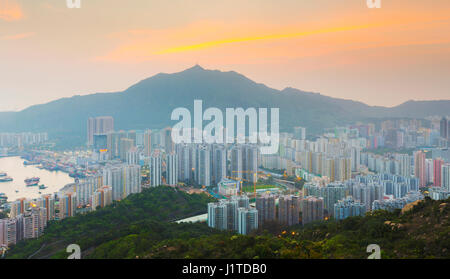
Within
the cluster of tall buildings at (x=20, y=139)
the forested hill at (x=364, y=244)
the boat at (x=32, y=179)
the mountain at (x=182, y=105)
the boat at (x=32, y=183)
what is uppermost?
the mountain at (x=182, y=105)

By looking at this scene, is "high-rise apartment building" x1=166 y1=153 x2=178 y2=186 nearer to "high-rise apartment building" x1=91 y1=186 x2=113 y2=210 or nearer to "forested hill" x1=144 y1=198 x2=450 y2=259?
"high-rise apartment building" x1=91 y1=186 x2=113 y2=210

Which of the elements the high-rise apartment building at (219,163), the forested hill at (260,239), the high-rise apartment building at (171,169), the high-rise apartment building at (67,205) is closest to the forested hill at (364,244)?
the forested hill at (260,239)

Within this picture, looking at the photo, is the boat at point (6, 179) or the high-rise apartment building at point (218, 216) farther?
the boat at point (6, 179)

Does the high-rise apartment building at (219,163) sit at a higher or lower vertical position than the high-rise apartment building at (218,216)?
higher

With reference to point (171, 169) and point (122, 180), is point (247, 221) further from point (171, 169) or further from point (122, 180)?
point (171, 169)

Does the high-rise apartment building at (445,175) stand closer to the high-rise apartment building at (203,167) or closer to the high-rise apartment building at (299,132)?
the high-rise apartment building at (299,132)

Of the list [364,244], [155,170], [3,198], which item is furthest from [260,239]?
[155,170]

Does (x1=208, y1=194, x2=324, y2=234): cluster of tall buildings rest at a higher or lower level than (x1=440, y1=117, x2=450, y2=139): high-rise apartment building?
lower

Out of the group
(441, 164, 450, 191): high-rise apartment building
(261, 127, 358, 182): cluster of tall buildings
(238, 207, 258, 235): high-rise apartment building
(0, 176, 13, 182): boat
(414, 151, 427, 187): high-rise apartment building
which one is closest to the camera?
(238, 207, 258, 235): high-rise apartment building

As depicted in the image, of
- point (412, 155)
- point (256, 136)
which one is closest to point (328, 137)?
point (412, 155)

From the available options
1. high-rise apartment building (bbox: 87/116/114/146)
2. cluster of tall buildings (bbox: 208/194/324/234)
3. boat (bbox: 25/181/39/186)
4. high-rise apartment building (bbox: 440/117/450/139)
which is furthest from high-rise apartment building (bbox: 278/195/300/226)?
high-rise apartment building (bbox: 87/116/114/146)
